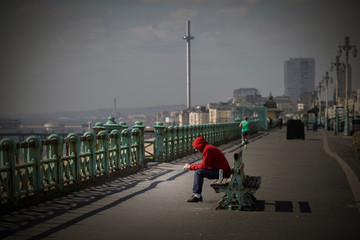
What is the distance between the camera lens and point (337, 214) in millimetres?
7504

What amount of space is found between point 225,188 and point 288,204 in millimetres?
1299

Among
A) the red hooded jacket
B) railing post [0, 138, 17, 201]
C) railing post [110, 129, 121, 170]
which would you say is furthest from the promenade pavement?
railing post [110, 129, 121, 170]

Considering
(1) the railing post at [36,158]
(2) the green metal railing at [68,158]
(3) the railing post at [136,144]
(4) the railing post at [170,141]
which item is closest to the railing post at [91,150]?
(2) the green metal railing at [68,158]

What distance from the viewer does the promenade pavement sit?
627cm

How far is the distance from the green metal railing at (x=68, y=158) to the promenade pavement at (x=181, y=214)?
1.24ft

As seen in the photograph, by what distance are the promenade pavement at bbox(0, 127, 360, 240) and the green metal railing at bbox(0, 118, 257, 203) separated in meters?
0.38

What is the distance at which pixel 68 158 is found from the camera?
9.79 m

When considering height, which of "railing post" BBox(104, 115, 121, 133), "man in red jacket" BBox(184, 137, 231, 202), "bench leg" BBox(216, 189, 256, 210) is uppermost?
"railing post" BBox(104, 115, 121, 133)

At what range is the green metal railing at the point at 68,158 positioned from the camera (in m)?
7.87

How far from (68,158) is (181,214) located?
3.30 m

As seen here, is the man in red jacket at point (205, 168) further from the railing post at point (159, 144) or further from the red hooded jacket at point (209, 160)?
the railing post at point (159, 144)

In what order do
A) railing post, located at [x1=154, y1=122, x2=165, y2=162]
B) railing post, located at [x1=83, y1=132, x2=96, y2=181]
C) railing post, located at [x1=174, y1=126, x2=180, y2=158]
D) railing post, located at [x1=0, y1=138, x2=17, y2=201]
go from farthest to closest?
railing post, located at [x1=174, y1=126, x2=180, y2=158], railing post, located at [x1=154, y1=122, x2=165, y2=162], railing post, located at [x1=83, y1=132, x2=96, y2=181], railing post, located at [x1=0, y1=138, x2=17, y2=201]

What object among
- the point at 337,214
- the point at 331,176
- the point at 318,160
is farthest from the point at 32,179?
the point at 318,160

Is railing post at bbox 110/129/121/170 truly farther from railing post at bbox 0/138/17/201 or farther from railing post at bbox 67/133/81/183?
railing post at bbox 0/138/17/201
